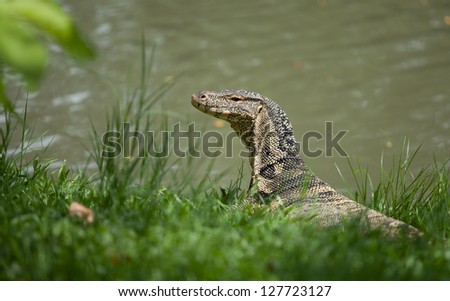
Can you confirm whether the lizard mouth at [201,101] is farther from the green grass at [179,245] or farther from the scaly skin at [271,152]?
the green grass at [179,245]

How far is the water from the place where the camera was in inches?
409

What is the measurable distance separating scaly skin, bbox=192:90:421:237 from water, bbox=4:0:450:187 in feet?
9.09

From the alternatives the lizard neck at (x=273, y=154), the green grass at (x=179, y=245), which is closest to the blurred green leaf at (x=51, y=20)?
the green grass at (x=179, y=245)

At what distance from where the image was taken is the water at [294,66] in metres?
10.4

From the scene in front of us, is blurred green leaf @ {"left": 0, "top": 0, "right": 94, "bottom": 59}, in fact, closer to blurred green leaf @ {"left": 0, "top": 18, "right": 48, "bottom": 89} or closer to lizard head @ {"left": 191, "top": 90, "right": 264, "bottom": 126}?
blurred green leaf @ {"left": 0, "top": 18, "right": 48, "bottom": 89}

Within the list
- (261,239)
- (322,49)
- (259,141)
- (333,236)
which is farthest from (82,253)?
(322,49)

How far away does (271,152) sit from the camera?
245 inches

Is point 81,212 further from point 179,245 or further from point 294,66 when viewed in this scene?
point 294,66

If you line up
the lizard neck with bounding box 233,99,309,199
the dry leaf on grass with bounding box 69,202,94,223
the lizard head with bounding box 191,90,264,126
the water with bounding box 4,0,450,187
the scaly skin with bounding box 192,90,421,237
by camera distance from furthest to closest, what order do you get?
1. the water with bounding box 4,0,450,187
2. the lizard head with bounding box 191,90,264,126
3. the lizard neck with bounding box 233,99,309,199
4. the scaly skin with bounding box 192,90,421,237
5. the dry leaf on grass with bounding box 69,202,94,223

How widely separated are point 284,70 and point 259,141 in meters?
6.10

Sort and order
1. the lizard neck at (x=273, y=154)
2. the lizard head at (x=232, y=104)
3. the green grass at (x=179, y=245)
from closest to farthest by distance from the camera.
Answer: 1. the green grass at (x=179, y=245)
2. the lizard neck at (x=273, y=154)
3. the lizard head at (x=232, y=104)

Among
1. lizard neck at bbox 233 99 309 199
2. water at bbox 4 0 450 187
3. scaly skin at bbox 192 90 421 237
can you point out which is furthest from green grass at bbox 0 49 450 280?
water at bbox 4 0 450 187

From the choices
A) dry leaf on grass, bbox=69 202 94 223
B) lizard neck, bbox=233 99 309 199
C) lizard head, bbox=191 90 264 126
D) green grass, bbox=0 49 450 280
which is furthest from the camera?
lizard head, bbox=191 90 264 126

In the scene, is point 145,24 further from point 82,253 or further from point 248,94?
point 82,253
